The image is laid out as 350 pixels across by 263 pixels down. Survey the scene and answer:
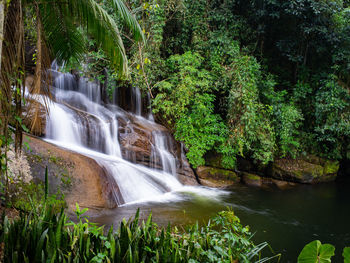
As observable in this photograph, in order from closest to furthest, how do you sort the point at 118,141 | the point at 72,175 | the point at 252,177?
the point at 72,175 < the point at 118,141 < the point at 252,177

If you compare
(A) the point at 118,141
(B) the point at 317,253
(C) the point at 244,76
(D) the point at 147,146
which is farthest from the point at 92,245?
(C) the point at 244,76

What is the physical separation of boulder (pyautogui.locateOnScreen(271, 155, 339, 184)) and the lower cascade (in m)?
3.51

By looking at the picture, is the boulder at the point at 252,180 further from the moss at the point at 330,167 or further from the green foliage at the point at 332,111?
the moss at the point at 330,167

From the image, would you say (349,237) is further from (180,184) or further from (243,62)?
(243,62)

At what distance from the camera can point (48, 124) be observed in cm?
812

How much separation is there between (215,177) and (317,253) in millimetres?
8030

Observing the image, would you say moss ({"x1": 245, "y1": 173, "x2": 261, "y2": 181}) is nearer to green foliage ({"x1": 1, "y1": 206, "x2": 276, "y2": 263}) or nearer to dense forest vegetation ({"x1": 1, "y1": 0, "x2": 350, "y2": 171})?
dense forest vegetation ({"x1": 1, "y1": 0, "x2": 350, "y2": 171})

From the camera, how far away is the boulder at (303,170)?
11164 mm

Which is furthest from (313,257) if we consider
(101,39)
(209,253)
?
(101,39)

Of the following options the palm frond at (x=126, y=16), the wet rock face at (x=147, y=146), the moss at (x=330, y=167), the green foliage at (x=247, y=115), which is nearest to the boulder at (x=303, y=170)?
the moss at (x=330, y=167)

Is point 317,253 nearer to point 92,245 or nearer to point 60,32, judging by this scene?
point 92,245

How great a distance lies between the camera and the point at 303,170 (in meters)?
11.3

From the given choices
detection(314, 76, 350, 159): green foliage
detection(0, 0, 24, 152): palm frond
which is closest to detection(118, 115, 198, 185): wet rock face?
detection(314, 76, 350, 159): green foliage

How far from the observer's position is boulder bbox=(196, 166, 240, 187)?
397 inches
